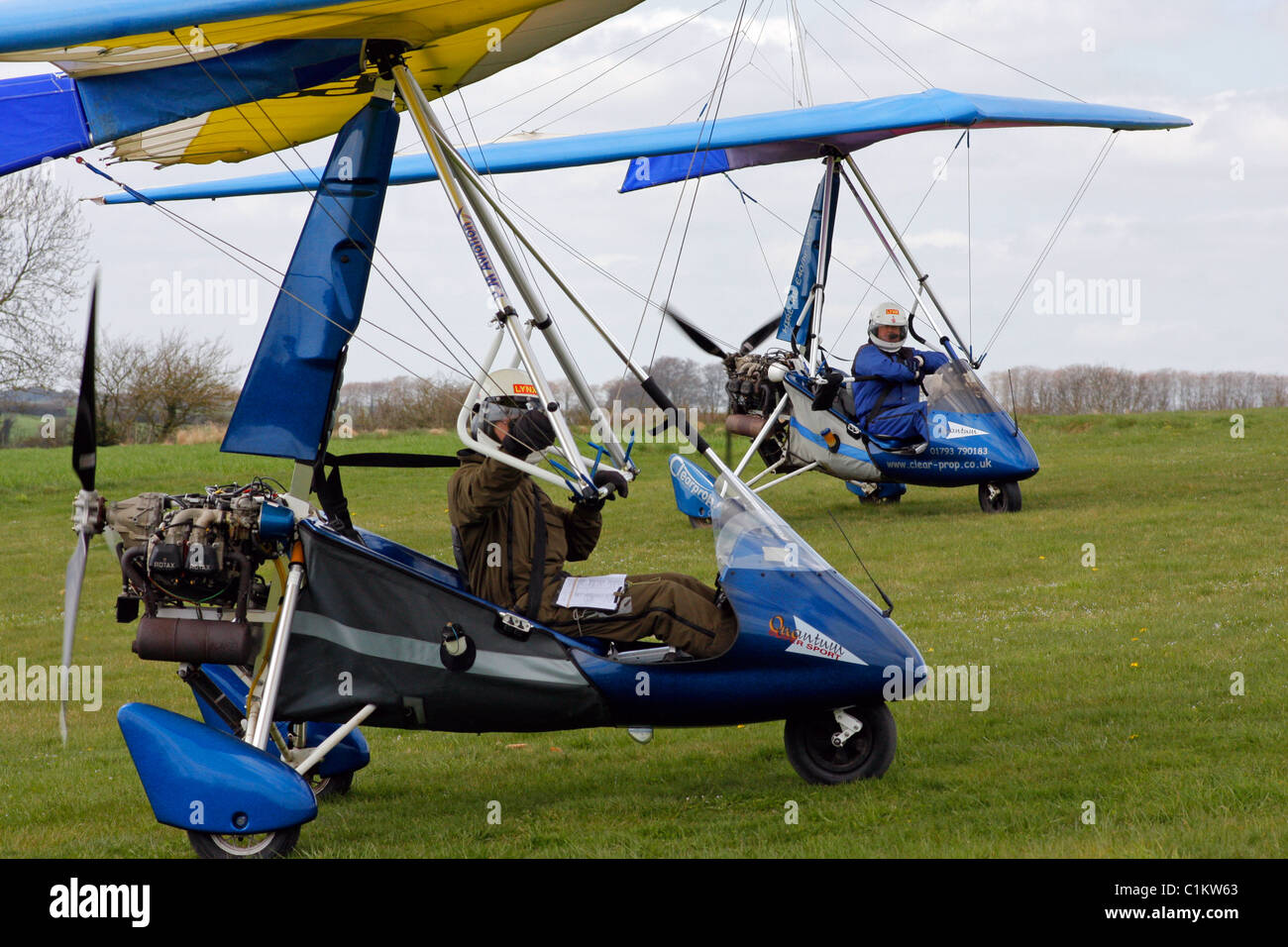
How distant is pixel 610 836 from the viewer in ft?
16.3

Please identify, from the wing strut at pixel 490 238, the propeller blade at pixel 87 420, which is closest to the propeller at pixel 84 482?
the propeller blade at pixel 87 420

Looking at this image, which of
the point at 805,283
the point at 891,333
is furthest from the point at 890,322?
the point at 805,283

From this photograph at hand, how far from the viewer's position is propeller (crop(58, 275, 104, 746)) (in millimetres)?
5051

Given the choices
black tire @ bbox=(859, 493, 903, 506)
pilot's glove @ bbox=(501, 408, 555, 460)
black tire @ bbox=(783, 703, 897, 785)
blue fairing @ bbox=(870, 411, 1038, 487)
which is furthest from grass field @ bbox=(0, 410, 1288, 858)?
black tire @ bbox=(859, 493, 903, 506)

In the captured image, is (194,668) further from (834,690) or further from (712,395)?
(712,395)

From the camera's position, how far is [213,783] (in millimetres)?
4707

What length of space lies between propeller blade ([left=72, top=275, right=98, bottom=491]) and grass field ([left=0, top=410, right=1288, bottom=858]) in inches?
60.4

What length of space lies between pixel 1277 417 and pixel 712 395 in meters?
13.2

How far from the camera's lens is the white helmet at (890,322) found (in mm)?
13641

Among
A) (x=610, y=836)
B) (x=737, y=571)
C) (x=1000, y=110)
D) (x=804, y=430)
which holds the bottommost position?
(x=610, y=836)

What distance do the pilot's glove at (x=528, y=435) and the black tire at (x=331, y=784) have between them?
6.44ft

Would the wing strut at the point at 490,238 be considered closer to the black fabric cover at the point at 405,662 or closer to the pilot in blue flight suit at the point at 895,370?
the black fabric cover at the point at 405,662

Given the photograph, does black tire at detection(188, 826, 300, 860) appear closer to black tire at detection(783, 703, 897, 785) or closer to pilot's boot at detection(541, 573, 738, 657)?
pilot's boot at detection(541, 573, 738, 657)
